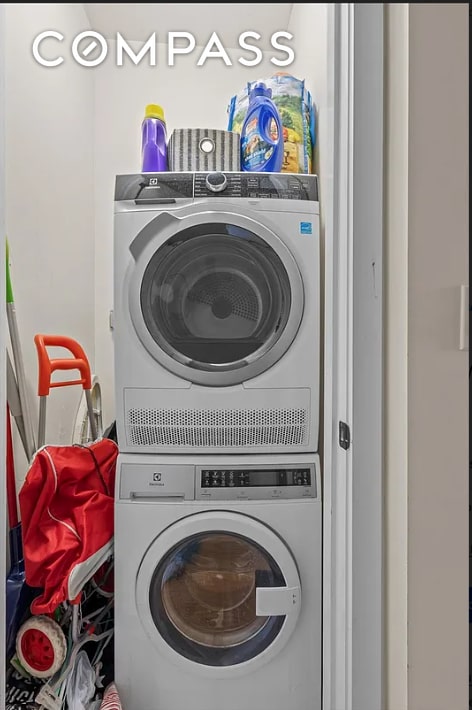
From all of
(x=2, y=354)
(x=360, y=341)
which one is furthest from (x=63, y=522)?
(x=360, y=341)

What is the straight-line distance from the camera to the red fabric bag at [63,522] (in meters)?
1.46

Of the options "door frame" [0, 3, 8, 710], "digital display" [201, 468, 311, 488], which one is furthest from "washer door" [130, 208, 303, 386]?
"door frame" [0, 3, 8, 710]

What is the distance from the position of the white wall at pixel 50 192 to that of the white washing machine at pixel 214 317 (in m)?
0.40

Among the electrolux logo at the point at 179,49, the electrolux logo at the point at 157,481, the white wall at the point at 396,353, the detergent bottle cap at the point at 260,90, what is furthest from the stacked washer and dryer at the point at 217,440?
the electrolux logo at the point at 179,49

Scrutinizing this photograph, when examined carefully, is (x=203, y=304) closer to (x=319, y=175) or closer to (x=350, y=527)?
(x=319, y=175)

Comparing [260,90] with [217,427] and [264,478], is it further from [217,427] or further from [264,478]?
[264,478]

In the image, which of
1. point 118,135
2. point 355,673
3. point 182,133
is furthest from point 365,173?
point 118,135

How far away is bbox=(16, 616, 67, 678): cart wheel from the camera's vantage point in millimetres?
1479

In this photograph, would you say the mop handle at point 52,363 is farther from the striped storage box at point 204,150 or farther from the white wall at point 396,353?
the white wall at point 396,353

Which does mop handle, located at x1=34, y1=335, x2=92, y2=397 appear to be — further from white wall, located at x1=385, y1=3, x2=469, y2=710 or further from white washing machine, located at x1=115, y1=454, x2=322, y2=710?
white wall, located at x1=385, y1=3, x2=469, y2=710

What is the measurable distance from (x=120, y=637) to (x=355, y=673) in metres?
0.82

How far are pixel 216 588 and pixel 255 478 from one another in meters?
0.34

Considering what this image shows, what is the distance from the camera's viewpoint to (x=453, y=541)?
0.85 metres

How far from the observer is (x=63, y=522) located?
153 centimetres
